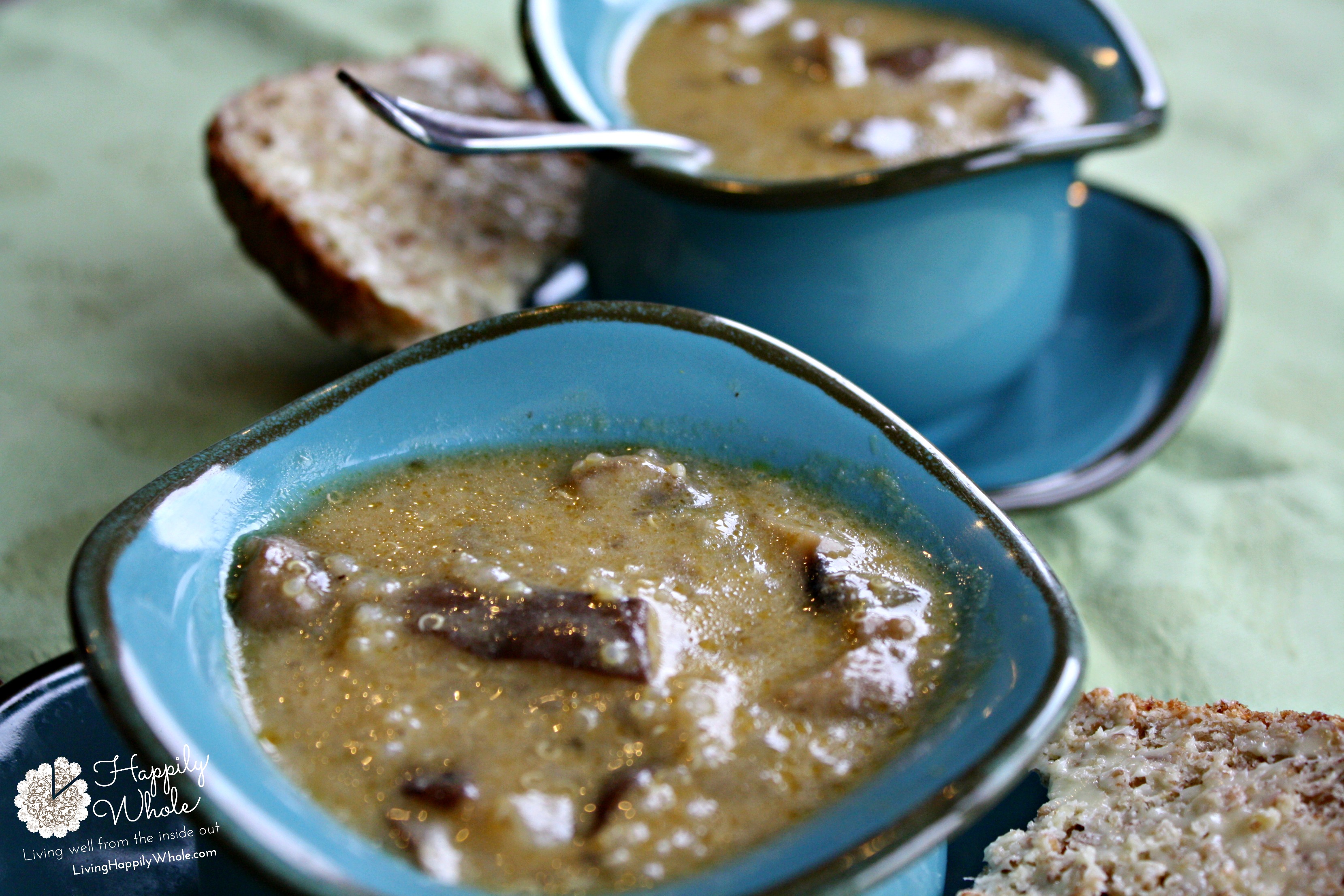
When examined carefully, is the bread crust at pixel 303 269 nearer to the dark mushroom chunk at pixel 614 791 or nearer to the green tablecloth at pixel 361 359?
the green tablecloth at pixel 361 359

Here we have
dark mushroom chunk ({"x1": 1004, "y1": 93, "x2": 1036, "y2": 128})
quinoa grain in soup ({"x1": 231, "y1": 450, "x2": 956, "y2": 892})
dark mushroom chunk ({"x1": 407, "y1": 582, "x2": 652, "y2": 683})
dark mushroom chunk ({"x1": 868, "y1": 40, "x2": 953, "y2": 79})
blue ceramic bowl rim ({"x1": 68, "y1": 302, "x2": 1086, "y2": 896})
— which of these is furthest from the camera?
dark mushroom chunk ({"x1": 868, "y1": 40, "x2": 953, "y2": 79})

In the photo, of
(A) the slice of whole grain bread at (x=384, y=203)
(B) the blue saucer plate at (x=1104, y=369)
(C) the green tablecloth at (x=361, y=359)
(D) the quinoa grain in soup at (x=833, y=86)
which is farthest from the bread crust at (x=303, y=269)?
(D) the quinoa grain in soup at (x=833, y=86)

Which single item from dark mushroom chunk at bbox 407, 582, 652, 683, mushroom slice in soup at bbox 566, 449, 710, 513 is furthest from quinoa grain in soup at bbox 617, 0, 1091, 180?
dark mushroom chunk at bbox 407, 582, 652, 683

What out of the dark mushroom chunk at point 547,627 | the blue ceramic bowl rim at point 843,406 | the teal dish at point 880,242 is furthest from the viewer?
the teal dish at point 880,242

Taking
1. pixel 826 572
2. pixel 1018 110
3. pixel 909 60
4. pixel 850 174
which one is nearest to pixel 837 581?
pixel 826 572

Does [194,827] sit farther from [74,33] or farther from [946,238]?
[74,33]

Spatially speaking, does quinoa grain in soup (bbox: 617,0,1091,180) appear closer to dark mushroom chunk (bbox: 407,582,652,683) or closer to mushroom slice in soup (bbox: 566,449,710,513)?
mushroom slice in soup (bbox: 566,449,710,513)
